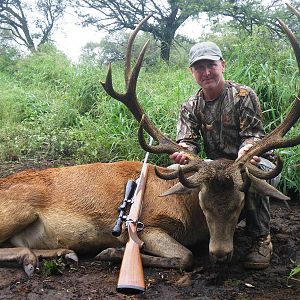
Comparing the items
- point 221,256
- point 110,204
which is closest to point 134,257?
point 221,256

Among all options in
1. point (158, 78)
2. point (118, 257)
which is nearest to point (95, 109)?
point (158, 78)

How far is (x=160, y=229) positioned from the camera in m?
4.77

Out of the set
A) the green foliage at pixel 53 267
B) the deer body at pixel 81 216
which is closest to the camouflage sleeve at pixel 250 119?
the deer body at pixel 81 216

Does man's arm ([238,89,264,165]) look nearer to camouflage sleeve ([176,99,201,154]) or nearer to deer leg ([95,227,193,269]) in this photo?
camouflage sleeve ([176,99,201,154])

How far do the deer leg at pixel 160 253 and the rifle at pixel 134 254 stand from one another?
0.16 meters

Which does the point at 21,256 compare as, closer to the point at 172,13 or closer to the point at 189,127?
the point at 189,127

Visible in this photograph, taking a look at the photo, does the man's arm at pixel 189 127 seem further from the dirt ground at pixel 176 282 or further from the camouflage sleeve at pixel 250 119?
the dirt ground at pixel 176 282

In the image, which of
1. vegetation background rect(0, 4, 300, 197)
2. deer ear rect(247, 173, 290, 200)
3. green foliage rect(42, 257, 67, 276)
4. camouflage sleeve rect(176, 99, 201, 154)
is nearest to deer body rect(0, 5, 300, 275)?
deer ear rect(247, 173, 290, 200)

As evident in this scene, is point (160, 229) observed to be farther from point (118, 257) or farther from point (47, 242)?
point (47, 242)

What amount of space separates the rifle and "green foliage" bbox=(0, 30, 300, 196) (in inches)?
80.9

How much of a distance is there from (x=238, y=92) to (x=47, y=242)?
244 cm

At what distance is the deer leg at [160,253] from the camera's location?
4.48 m

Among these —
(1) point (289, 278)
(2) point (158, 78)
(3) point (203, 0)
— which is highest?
(3) point (203, 0)

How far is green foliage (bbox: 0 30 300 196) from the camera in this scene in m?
7.42
